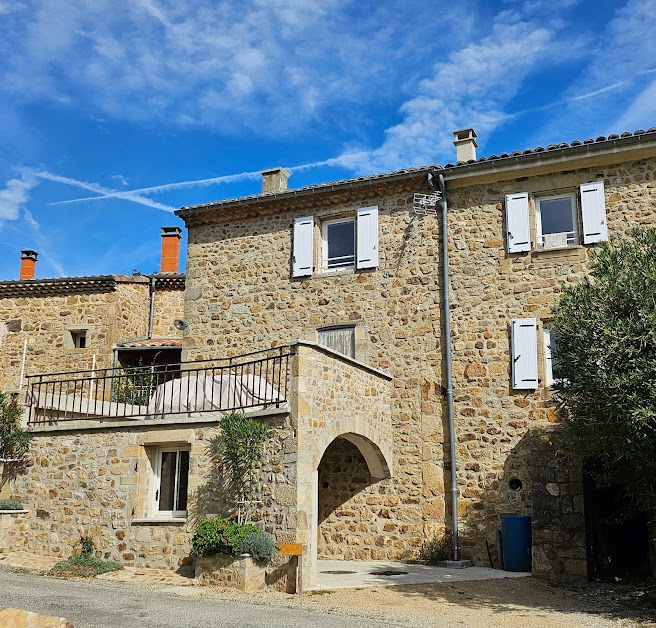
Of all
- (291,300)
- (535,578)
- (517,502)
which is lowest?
(535,578)

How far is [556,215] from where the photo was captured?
1253cm

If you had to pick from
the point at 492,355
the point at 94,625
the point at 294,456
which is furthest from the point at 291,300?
the point at 94,625

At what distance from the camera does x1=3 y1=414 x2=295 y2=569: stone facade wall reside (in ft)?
31.1

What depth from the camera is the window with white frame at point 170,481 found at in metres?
10.5

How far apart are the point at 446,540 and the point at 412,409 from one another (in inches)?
87.2

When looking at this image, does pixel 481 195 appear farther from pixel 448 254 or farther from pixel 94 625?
pixel 94 625

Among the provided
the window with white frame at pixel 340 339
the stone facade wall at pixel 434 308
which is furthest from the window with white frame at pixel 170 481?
the window with white frame at pixel 340 339

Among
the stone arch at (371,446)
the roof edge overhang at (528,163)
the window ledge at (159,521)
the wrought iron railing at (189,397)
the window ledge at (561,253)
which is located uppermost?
the roof edge overhang at (528,163)

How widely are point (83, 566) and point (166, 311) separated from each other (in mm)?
9973

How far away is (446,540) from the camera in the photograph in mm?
11836

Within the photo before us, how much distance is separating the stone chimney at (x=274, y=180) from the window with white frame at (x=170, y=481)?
6.26 m

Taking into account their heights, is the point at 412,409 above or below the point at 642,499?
above

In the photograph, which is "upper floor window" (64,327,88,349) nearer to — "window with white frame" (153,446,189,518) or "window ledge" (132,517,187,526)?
"window with white frame" (153,446,189,518)

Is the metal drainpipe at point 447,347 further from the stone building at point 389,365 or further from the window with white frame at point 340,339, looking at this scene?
the window with white frame at point 340,339
